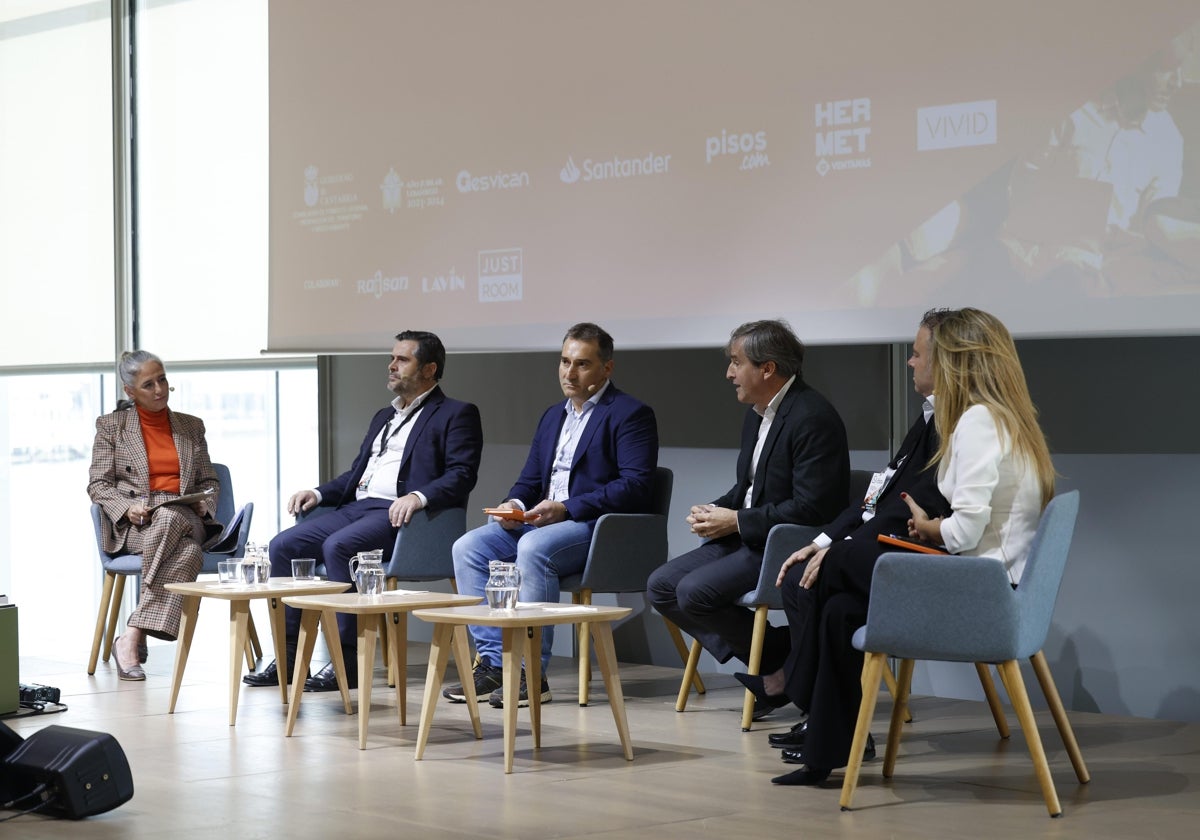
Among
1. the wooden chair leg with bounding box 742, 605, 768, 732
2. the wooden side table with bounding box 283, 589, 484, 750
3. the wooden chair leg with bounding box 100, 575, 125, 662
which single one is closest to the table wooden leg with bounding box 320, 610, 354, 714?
the wooden side table with bounding box 283, 589, 484, 750

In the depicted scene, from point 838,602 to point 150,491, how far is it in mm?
3429

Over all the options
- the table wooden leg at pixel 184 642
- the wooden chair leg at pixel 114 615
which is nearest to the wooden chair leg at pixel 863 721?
the table wooden leg at pixel 184 642

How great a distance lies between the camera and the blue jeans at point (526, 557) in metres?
5.09

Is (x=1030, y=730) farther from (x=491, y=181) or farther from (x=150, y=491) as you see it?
(x=150, y=491)

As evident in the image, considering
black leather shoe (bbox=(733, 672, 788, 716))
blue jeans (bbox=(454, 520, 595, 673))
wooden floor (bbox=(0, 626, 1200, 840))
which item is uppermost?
blue jeans (bbox=(454, 520, 595, 673))

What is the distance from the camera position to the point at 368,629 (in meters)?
4.41

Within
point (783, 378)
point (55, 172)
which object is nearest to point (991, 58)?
point (783, 378)

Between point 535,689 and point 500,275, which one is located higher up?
point 500,275

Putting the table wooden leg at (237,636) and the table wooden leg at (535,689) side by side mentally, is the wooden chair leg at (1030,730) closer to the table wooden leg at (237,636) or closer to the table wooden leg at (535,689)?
the table wooden leg at (535,689)

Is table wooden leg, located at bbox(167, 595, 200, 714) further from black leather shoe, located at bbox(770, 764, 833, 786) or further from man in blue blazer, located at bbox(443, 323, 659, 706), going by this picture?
black leather shoe, located at bbox(770, 764, 833, 786)

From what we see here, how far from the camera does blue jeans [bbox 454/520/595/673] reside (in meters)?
5.09

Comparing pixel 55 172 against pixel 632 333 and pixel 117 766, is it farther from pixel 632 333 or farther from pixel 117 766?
pixel 117 766

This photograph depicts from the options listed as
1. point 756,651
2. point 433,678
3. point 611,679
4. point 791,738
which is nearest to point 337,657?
point 433,678

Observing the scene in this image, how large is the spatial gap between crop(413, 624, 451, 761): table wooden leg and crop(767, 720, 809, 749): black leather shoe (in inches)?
38.8
